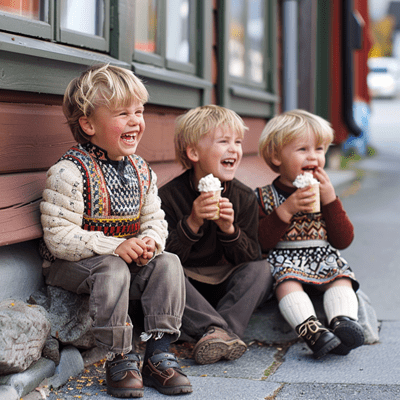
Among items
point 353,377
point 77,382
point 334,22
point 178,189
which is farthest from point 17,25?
point 334,22

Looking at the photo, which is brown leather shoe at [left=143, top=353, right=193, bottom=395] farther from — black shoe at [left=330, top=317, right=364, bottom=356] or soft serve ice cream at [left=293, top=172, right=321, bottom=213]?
soft serve ice cream at [left=293, top=172, right=321, bottom=213]

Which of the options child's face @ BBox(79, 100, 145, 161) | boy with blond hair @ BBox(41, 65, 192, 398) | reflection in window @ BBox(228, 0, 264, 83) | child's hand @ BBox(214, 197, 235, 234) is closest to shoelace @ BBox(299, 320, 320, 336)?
child's hand @ BBox(214, 197, 235, 234)

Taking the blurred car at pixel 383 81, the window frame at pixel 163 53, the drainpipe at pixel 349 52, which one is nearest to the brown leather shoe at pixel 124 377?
the window frame at pixel 163 53

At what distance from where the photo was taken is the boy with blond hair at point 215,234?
2881 mm

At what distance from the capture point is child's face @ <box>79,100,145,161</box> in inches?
100.0

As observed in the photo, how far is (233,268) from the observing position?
316 centimetres

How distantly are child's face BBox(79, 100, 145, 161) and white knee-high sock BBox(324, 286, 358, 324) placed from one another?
123 cm

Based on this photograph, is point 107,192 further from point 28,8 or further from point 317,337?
point 317,337

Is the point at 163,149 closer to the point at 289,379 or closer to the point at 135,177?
the point at 135,177

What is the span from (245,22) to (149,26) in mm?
2381

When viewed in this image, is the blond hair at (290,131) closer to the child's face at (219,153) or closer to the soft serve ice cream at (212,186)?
the child's face at (219,153)

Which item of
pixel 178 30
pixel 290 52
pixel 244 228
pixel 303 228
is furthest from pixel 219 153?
pixel 290 52

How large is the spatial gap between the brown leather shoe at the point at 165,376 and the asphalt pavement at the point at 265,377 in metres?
0.03

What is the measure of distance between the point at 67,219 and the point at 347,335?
1.33 metres
